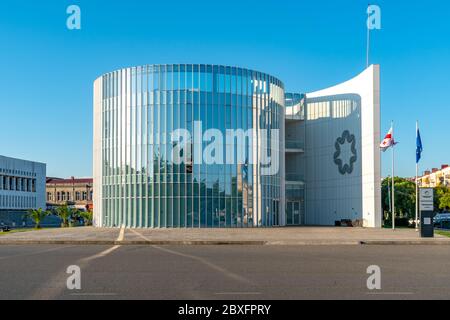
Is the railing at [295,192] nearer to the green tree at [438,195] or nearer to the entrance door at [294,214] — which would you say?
the entrance door at [294,214]

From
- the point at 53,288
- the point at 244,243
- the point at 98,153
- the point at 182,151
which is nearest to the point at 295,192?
the point at 182,151

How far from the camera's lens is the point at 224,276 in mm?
13742

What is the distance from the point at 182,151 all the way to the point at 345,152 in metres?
16.5

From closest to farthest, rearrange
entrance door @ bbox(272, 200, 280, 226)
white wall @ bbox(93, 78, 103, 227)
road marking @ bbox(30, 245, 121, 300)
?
1. road marking @ bbox(30, 245, 121, 300)
2. white wall @ bbox(93, 78, 103, 227)
3. entrance door @ bbox(272, 200, 280, 226)

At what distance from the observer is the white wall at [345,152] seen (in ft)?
149

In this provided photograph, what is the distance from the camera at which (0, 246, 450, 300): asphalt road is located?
10.9 metres

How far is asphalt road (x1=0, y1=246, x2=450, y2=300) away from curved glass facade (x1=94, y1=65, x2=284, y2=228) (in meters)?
23.1

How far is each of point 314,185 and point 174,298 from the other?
4637cm

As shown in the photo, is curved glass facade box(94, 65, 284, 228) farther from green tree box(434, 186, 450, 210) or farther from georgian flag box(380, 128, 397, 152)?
green tree box(434, 186, 450, 210)

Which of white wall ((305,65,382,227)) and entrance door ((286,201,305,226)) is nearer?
white wall ((305,65,382,227))

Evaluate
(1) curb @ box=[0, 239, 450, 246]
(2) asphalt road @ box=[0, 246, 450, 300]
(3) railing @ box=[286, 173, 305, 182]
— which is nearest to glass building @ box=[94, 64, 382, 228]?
(3) railing @ box=[286, 173, 305, 182]
